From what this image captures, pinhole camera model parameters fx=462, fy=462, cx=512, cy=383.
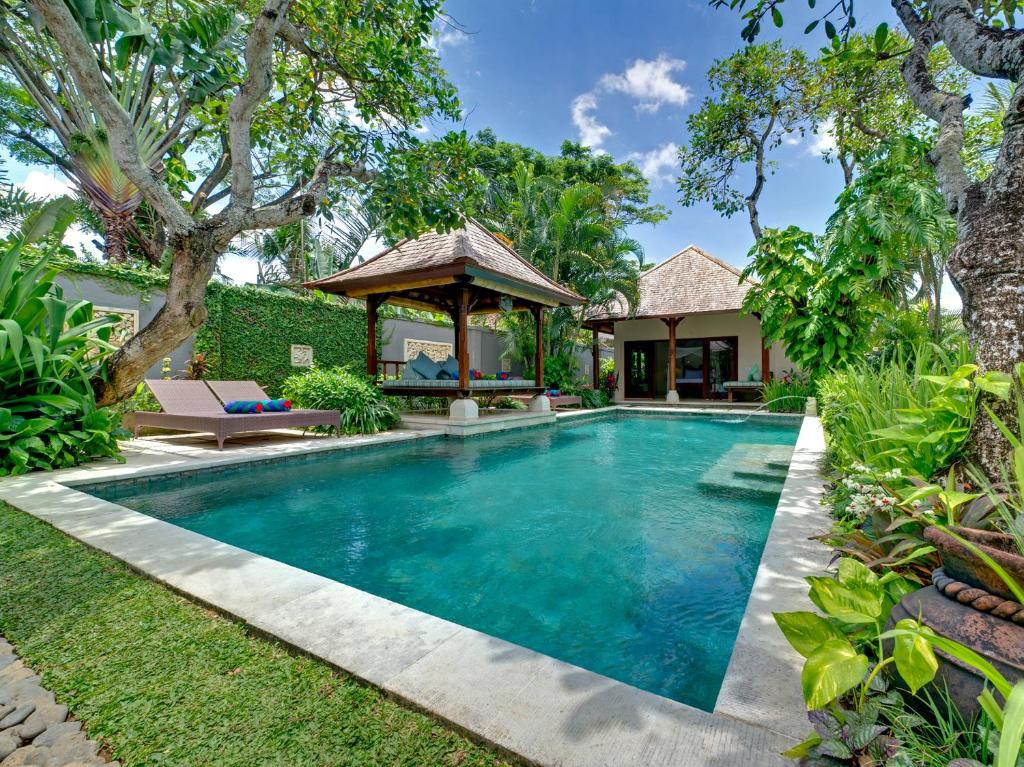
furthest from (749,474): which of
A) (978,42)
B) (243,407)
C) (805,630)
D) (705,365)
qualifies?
(705,365)

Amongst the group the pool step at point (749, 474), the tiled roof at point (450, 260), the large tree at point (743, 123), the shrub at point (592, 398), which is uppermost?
the large tree at point (743, 123)

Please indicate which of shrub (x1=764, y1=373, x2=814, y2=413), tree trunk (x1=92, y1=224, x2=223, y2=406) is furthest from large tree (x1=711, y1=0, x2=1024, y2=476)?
shrub (x1=764, y1=373, x2=814, y2=413)

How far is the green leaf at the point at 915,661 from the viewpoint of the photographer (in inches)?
41.3

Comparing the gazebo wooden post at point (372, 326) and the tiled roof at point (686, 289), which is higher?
the tiled roof at point (686, 289)

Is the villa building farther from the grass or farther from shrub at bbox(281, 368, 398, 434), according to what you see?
the grass

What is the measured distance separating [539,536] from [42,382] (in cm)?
595

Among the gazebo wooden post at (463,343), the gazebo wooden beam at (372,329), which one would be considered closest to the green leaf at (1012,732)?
the gazebo wooden post at (463,343)

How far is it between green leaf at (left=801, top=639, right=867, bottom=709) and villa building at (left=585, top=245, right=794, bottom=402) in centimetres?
1497

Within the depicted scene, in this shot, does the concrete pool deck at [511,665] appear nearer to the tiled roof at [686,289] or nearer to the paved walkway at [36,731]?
the paved walkway at [36,731]

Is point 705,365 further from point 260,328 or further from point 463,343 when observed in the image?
point 260,328

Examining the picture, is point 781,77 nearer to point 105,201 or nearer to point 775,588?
point 775,588

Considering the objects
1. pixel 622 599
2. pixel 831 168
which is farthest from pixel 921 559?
pixel 831 168

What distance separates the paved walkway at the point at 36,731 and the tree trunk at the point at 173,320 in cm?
532

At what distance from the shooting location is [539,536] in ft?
12.6
